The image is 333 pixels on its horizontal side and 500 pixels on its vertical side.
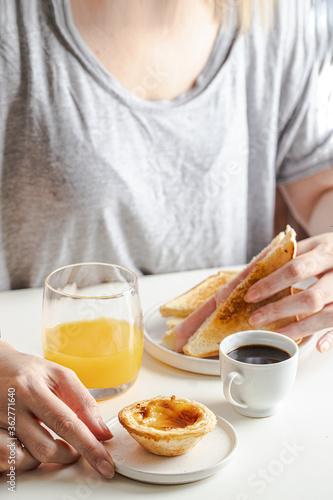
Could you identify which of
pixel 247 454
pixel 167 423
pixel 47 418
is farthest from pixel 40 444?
pixel 247 454

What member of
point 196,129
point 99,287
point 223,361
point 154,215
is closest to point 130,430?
A: point 223,361

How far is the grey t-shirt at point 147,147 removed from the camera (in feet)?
4.80

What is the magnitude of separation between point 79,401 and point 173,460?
0.15 meters

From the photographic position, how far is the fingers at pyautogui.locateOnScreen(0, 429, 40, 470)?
0.72 m

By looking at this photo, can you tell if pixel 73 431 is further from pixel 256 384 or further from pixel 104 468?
pixel 256 384

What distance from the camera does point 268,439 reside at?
82cm

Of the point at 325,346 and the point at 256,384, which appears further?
the point at 325,346

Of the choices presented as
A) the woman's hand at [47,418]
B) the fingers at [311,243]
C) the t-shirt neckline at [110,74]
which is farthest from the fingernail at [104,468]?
the t-shirt neckline at [110,74]

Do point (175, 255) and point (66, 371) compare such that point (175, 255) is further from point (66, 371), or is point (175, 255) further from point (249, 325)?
point (66, 371)

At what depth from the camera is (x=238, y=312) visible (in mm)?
1076

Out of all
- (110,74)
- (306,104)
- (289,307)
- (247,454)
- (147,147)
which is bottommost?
(247,454)

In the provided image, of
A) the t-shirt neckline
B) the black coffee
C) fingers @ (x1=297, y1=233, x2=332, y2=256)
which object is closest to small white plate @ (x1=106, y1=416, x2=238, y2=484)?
the black coffee

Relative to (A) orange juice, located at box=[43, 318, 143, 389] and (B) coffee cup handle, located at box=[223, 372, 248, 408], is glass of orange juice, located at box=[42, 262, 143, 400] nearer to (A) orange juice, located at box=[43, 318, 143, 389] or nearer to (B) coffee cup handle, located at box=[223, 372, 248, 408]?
(A) orange juice, located at box=[43, 318, 143, 389]

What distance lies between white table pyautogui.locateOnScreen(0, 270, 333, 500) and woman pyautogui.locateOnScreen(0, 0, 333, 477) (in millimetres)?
392
